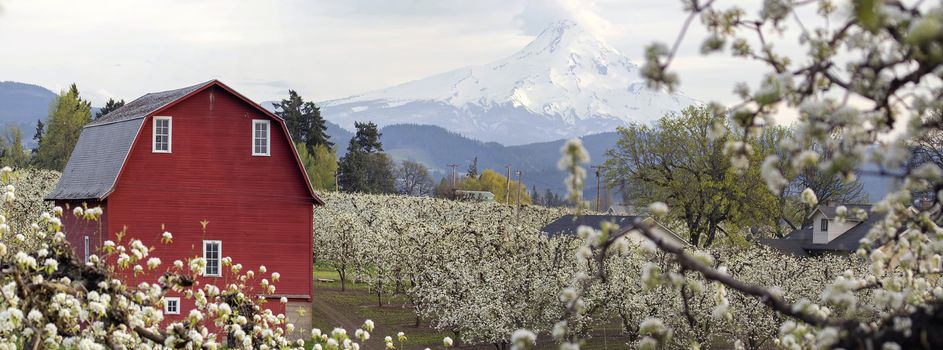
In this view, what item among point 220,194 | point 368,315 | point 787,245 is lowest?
point 368,315

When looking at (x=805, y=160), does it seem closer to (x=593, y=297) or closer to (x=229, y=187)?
(x=593, y=297)

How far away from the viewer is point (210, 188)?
1407 inches

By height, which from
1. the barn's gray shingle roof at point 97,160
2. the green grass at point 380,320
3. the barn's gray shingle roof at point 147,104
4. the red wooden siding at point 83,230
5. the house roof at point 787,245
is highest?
the barn's gray shingle roof at point 147,104

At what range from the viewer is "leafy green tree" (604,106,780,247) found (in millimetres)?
57906

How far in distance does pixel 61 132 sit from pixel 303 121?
2243 centimetres

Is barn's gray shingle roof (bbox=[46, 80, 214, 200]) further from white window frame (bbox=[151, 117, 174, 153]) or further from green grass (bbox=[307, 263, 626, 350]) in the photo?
green grass (bbox=[307, 263, 626, 350])

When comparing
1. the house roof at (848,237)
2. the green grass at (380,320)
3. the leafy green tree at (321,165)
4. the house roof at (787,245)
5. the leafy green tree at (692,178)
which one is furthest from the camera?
the leafy green tree at (321,165)

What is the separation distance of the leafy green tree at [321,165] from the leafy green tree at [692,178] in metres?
41.0

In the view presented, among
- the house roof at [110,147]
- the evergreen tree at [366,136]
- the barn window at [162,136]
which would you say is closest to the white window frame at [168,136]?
the barn window at [162,136]

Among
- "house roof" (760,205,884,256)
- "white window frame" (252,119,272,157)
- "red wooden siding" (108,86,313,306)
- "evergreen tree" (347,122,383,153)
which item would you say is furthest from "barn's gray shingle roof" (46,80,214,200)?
"evergreen tree" (347,122,383,153)

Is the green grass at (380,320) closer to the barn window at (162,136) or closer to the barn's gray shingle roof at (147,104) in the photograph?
the barn window at (162,136)

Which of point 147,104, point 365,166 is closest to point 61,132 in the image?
point 365,166

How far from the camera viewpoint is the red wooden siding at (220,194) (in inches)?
1388

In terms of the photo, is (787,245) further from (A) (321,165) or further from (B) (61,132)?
(B) (61,132)
